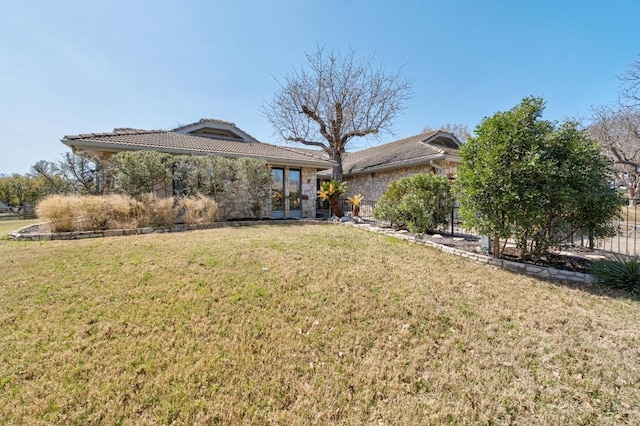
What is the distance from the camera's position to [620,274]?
15.5ft

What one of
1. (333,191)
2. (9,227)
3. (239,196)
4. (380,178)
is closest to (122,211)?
(239,196)

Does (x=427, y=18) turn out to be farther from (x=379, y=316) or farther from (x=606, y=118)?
(x=606, y=118)

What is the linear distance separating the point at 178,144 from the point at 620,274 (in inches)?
562

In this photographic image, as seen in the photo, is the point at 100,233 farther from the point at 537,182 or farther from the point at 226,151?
the point at 537,182

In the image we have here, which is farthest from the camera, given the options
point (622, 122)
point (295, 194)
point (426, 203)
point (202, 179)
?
point (622, 122)

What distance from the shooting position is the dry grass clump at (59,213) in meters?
7.45

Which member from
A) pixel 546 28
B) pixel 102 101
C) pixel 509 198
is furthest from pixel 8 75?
pixel 546 28

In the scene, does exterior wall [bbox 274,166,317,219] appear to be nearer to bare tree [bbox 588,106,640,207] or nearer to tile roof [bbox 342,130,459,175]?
tile roof [bbox 342,130,459,175]

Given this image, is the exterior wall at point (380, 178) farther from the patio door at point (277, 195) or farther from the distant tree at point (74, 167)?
the distant tree at point (74, 167)

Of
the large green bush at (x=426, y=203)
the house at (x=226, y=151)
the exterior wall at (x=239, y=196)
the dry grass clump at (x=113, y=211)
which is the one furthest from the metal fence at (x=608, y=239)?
the dry grass clump at (x=113, y=211)

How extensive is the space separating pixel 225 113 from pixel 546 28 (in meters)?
16.6

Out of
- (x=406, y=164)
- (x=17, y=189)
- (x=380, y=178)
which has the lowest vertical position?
(x=380, y=178)

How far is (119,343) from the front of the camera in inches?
115

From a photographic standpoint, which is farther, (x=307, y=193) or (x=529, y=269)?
(x=307, y=193)
